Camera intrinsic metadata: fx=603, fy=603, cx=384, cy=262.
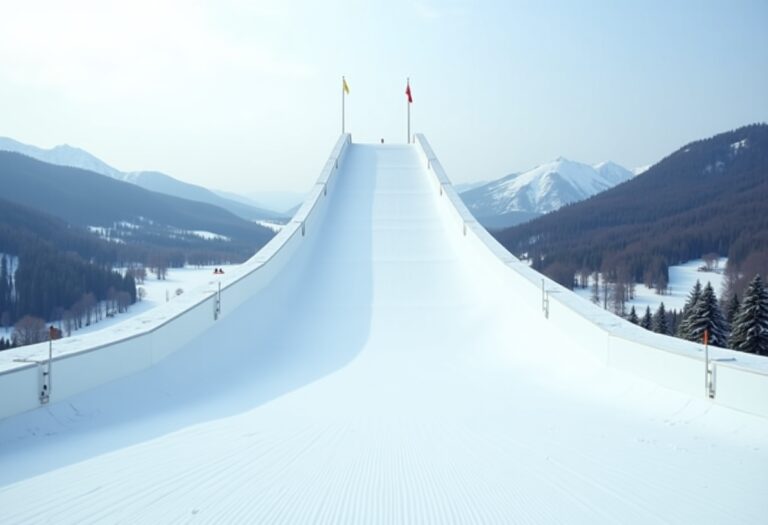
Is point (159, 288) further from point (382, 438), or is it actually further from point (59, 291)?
point (382, 438)

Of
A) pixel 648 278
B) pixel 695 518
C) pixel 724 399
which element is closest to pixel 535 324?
pixel 724 399

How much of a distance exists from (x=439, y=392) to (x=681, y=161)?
161m

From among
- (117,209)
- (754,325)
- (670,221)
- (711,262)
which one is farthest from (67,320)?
(670,221)

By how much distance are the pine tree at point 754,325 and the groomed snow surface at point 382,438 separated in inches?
713

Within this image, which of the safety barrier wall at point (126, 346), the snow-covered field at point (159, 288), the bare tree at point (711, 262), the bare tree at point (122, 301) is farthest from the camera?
the bare tree at point (711, 262)

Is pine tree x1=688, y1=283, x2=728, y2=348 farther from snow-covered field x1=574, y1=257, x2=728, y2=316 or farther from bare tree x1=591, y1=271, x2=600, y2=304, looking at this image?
bare tree x1=591, y1=271, x2=600, y2=304

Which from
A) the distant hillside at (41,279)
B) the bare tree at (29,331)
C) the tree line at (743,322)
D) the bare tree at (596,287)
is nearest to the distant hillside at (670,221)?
the bare tree at (596,287)

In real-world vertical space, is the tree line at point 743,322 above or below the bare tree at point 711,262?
below

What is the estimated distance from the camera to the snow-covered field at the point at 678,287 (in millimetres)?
73938

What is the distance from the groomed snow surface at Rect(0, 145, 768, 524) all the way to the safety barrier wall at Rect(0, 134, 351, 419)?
5.1 inches

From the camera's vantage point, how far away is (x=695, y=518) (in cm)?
307

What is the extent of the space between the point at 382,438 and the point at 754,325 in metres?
23.0

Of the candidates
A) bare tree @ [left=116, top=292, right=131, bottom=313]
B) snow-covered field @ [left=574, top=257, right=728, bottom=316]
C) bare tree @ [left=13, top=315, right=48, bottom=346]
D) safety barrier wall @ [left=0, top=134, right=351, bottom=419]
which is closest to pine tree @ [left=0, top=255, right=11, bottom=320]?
bare tree @ [left=13, top=315, right=48, bottom=346]

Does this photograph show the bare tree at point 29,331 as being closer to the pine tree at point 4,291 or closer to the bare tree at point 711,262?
the pine tree at point 4,291
